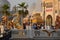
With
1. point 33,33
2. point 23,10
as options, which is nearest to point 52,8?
point 23,10

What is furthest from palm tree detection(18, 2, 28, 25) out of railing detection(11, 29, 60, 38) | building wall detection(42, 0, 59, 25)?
railing detection(11, 29, 60, 38)

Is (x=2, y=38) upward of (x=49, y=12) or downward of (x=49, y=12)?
downward

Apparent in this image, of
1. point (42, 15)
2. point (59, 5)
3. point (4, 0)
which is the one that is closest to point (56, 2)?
point (59, 5)

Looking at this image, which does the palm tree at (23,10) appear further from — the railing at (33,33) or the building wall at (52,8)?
the railing at (33,33)

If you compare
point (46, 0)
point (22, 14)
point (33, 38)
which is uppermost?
point (46, 0)

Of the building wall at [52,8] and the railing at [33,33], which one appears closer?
the railing at [33,33]

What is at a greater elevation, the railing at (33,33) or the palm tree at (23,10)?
the palm tree at (23,10)

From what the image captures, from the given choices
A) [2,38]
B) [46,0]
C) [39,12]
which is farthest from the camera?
[39,12]

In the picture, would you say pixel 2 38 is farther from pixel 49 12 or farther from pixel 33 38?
pixel 49 12

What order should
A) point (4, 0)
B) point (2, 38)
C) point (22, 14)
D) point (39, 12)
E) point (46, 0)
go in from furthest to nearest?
point (4, 0) < point (39, 12) < point (46, 0) < point (22, 14) < point (2, 38)

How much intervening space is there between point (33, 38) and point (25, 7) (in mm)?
32805

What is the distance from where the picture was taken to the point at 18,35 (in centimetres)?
2002

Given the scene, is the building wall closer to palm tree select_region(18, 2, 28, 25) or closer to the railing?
palm tree select_region(18, 2, 28, 25)

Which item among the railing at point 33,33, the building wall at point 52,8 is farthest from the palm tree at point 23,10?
Result: the railing at point 33,33
